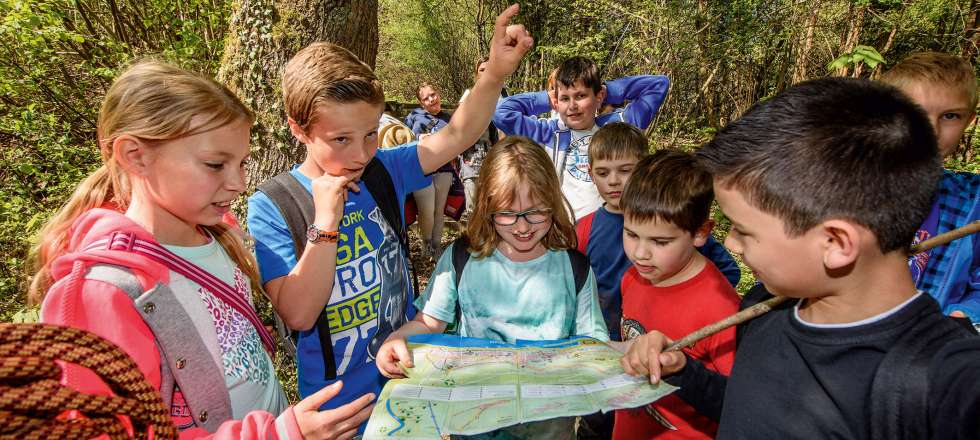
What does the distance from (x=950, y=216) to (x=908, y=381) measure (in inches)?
56.0

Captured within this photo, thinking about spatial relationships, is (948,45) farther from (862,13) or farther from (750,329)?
(750,329)

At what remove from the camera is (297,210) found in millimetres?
1728

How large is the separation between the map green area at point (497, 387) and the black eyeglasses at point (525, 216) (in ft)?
1.64

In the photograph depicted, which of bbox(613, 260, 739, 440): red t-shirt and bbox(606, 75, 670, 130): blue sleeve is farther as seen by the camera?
bbox(606, 75, 670, 130): blue sleeve

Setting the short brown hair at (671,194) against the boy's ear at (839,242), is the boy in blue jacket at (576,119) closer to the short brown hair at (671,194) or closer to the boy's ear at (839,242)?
the short brown hair at (671,194)

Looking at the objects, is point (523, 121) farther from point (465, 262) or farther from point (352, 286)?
point (352, 286)

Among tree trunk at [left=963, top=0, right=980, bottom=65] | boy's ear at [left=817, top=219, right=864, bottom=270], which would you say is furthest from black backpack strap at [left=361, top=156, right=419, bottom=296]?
tree trunk at [left=963, top=0, right=980, bottom=65]

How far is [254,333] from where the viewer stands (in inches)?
60.5

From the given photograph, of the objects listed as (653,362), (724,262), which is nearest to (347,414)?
(653,362)

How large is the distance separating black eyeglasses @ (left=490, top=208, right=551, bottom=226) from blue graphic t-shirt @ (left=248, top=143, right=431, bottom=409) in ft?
1.45

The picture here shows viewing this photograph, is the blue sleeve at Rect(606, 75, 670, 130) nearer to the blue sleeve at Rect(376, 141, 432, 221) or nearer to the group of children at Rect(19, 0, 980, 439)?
the group of children at Rect(19, 0, 980, 439)

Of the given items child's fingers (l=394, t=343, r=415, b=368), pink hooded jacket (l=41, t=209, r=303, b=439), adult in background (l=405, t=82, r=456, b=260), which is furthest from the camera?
adult in background (l=405, t=82, r=456, b=260)

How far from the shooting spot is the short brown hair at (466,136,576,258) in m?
1.94

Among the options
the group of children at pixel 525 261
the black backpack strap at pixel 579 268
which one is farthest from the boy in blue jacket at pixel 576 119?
the black backpack strap at pixel 579 268
